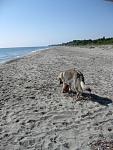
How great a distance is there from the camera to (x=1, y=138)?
577 cm

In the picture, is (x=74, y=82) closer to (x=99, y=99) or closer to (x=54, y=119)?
(x=99, y=99)

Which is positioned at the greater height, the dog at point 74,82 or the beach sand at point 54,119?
the dog at point 74,82

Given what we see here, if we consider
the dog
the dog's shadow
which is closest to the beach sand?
the dog's shadow

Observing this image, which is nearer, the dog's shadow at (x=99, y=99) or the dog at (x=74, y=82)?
the dog's shadow at (x=99, y=99)

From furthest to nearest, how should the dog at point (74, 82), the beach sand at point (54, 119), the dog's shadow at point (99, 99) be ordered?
the dog at point (74, 82)
the dog's shadow at point (99, 99)
the beach sand at point (54, 119)

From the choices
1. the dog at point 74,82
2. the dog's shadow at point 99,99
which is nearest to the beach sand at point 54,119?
the dog's shadow at point 99,99

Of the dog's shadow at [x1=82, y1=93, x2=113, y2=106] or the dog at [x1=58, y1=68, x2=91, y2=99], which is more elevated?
the dog at [x1=58, y1=68, x2=91, y2=99]

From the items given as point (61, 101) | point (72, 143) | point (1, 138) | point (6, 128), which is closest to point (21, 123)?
point (6, 128)

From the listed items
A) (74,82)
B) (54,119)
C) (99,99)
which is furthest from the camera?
(74,82)

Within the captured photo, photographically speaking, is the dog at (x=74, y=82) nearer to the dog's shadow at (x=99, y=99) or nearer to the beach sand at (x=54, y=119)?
the beach sand at (x=54, y=119)

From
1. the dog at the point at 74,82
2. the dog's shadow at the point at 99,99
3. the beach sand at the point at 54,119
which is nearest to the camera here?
the beach sand at the point at 54,119

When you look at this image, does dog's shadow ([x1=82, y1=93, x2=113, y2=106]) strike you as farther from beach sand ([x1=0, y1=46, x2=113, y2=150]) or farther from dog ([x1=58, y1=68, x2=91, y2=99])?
dog ([x1=58, y1=68, x2=91, y2=99])

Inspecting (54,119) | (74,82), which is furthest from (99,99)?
(54,119)

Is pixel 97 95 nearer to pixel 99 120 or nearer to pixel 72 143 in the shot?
pixel 99 120
